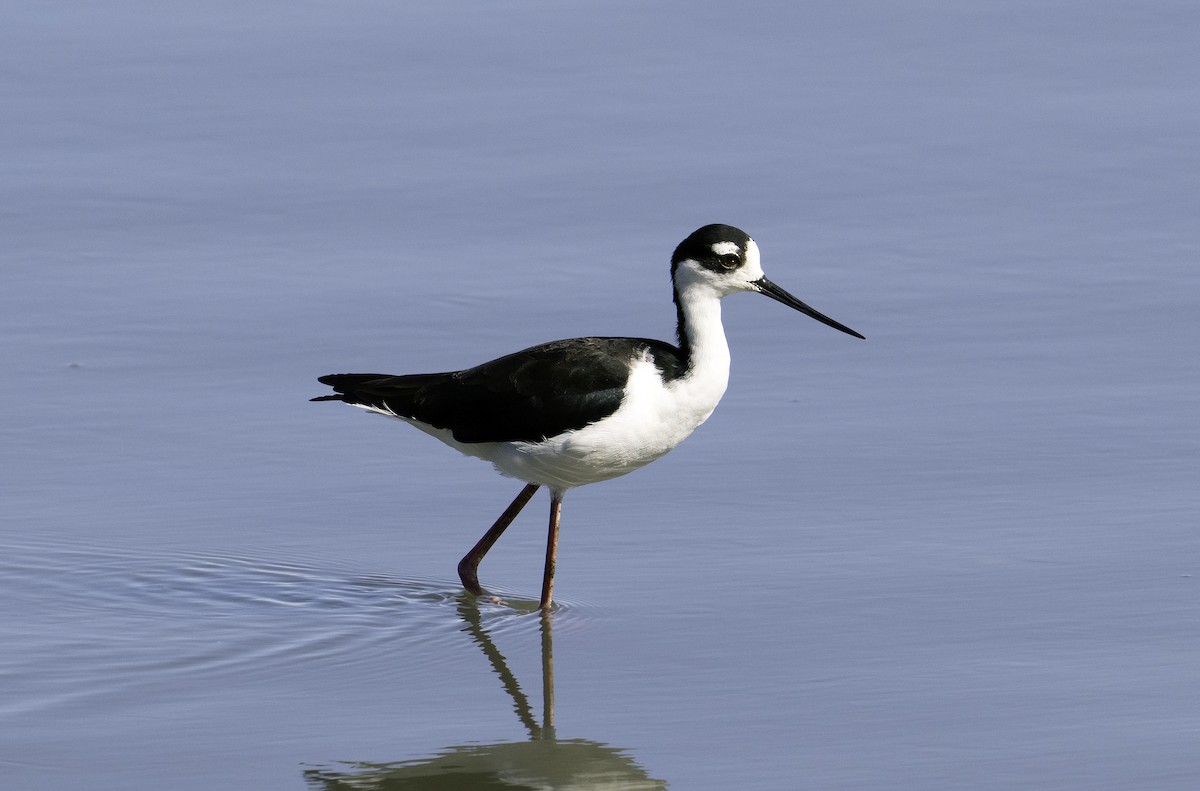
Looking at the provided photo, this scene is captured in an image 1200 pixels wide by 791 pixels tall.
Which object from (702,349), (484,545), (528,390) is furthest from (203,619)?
(702,349)

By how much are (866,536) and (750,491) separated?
1.73 ft

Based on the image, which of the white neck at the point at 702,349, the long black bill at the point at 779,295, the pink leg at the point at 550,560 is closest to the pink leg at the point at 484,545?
the pink leg at the point at 550,560

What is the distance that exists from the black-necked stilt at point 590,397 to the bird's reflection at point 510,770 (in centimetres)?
104

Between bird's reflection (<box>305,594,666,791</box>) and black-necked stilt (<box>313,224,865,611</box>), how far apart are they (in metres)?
1.04

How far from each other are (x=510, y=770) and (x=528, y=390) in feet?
5.48

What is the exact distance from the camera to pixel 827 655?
19.5ft

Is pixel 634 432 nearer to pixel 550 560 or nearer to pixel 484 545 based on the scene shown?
pixel 550 560

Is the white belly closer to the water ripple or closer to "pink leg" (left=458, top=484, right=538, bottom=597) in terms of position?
"pink leg" (left=458, top=484, right=538, bottom=597)

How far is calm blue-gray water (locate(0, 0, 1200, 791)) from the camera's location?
558 cm

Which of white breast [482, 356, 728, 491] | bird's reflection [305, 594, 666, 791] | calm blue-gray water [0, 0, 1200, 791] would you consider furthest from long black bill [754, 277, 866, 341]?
bird's reflection [305, 594, 666, 791]

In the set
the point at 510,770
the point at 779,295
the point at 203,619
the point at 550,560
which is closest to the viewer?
the point at 510,770

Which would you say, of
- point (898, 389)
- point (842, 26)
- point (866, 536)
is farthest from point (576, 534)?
point (842, 26)

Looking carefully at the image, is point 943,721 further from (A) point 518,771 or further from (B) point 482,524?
(B) point 482,524

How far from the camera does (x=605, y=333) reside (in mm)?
8250
